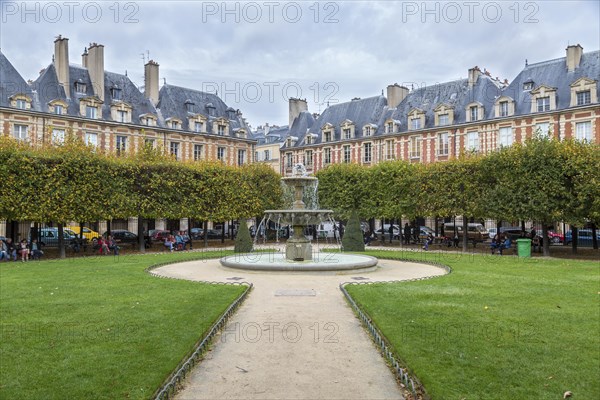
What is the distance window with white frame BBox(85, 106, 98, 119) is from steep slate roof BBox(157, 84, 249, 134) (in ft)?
22.0

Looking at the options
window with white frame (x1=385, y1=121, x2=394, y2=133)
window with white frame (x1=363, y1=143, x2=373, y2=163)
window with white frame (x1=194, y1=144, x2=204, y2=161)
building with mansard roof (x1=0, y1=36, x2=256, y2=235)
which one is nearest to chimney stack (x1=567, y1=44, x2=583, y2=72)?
window with white frame (x1=385, y1=121, x2=394, y2=133)

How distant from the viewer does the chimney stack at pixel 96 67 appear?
41719 mm

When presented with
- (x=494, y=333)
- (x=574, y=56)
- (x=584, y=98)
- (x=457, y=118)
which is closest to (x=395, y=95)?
(x=457, y=118)

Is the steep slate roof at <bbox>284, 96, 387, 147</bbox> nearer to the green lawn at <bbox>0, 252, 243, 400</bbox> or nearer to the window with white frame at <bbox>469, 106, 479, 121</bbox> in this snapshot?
the window with white frame at <bbox>469, 106, 479, 121</bbox>

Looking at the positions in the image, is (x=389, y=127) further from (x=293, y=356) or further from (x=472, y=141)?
(x=293, y=356)

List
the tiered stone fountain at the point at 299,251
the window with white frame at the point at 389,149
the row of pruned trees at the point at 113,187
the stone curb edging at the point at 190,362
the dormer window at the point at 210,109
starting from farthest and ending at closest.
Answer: the dormer window at the point at 210,109 < the window with white frame at the point at 389,149 < the row of pruned trees at the point at 113,187 < the tiered stone fountain at the point at 299,251 < the stone curb edging at the point at 190,362

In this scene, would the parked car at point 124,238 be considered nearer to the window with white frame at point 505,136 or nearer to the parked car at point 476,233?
the parked car at point 476,233

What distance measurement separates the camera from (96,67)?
1641 inches

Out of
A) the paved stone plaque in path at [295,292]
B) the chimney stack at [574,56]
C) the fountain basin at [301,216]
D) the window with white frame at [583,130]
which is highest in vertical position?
the chimney stack at [574,56]

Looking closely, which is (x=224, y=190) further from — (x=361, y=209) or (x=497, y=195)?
(x=497, y=195)

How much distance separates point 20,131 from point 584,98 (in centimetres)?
4222

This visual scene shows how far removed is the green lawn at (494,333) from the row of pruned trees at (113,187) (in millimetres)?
17543

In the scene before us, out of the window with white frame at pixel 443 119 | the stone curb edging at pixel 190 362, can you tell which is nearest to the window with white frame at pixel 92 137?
the window with white frame at pixel 443 119

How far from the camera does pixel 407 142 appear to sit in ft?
154
